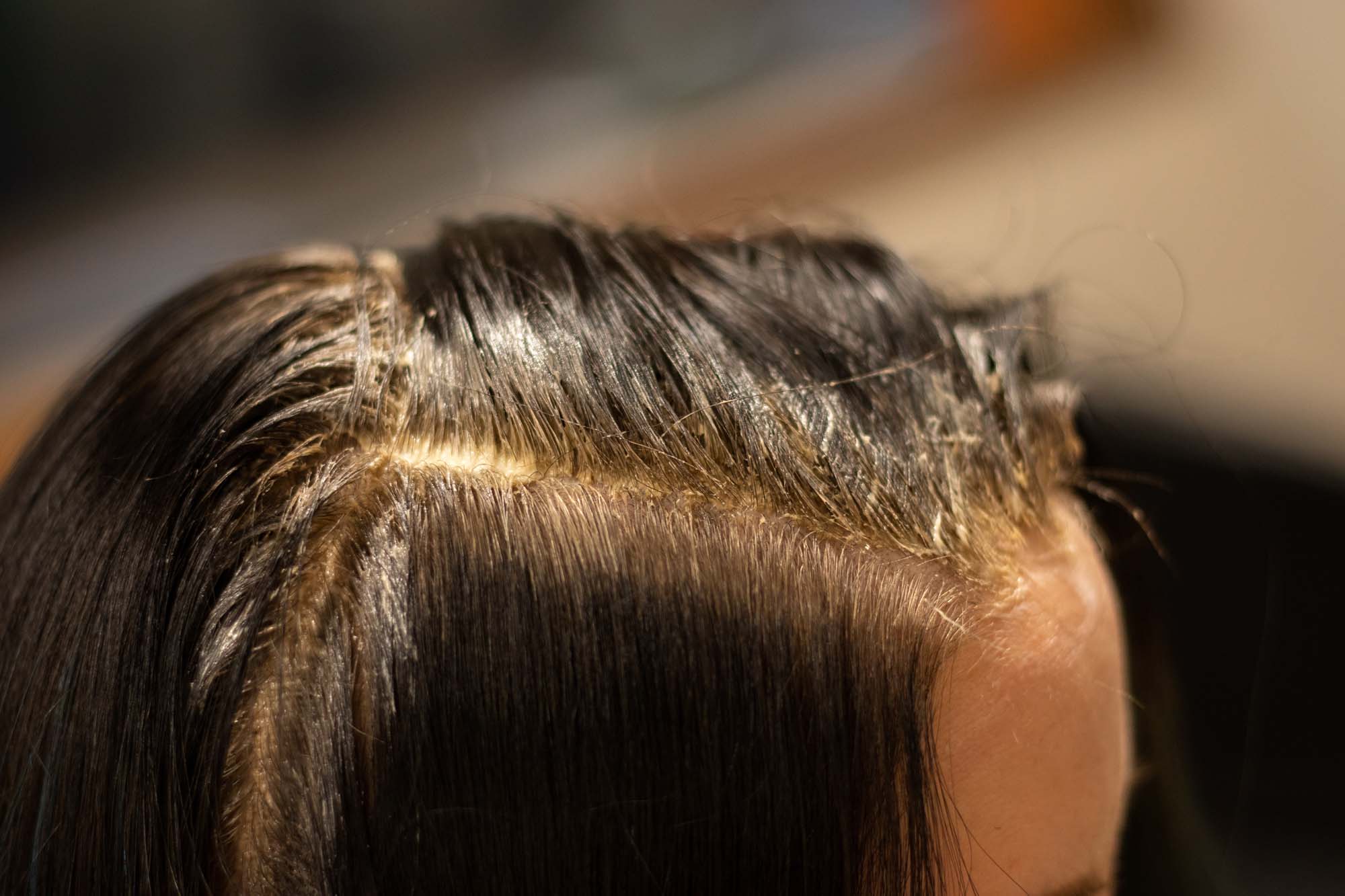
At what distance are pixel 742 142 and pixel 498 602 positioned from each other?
1.33 m

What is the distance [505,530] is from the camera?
0.47 meters

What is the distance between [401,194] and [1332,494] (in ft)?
4.64

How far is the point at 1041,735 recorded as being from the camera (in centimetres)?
52

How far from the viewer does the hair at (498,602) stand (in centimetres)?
45

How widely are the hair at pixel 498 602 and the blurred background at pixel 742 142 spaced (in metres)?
0.84

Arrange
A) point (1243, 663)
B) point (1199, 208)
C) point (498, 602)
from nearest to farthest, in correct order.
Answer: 1. point (498, 602)
2. point (1243, 663)
3. point (1199, 208)

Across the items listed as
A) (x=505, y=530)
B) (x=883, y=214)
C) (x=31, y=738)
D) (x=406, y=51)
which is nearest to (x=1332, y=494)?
(x=883, y=214)

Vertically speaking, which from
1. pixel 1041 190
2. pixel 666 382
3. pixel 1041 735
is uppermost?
pixel 1041 190

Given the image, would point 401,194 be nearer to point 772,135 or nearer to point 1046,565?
point 772,135

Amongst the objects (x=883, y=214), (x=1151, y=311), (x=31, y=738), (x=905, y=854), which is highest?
(x=883, y=214)

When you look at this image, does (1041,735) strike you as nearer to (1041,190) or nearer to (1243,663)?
(1243,663)

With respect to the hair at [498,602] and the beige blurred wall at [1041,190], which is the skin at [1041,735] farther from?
the beige blurred wall at [1041,190]

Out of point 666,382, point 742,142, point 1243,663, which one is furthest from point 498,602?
point 742,142

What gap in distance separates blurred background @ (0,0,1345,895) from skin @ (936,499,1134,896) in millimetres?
782
